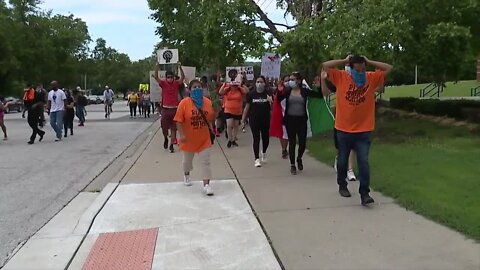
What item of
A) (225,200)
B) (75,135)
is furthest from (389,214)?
(75,135)

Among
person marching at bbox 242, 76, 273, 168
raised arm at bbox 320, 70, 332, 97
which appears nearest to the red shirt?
person marching at bbox 242, 76, 273, 168

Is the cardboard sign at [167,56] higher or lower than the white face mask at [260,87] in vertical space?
higher

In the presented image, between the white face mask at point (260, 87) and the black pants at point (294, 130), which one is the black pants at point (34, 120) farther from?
the black pants at point (294, 130)

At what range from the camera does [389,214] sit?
21.4 feet

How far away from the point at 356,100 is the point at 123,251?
130 inches

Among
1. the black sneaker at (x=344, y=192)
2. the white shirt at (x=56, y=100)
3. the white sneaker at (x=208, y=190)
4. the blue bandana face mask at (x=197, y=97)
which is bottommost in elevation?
the white sneaker at (x=208, y=190)

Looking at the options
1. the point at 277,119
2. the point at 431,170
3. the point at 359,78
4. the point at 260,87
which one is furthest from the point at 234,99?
the point at 359,78

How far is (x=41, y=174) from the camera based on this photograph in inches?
405

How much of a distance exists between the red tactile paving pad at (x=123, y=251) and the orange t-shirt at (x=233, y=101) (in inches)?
276

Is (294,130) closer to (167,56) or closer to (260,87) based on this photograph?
(260,87)

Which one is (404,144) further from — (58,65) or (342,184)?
(58,65)

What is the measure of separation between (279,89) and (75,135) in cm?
1029

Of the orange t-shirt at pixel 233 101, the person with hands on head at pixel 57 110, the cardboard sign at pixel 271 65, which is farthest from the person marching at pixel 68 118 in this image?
the orange t-shirt at pixel 233 101

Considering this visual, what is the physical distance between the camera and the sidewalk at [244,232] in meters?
5.11
